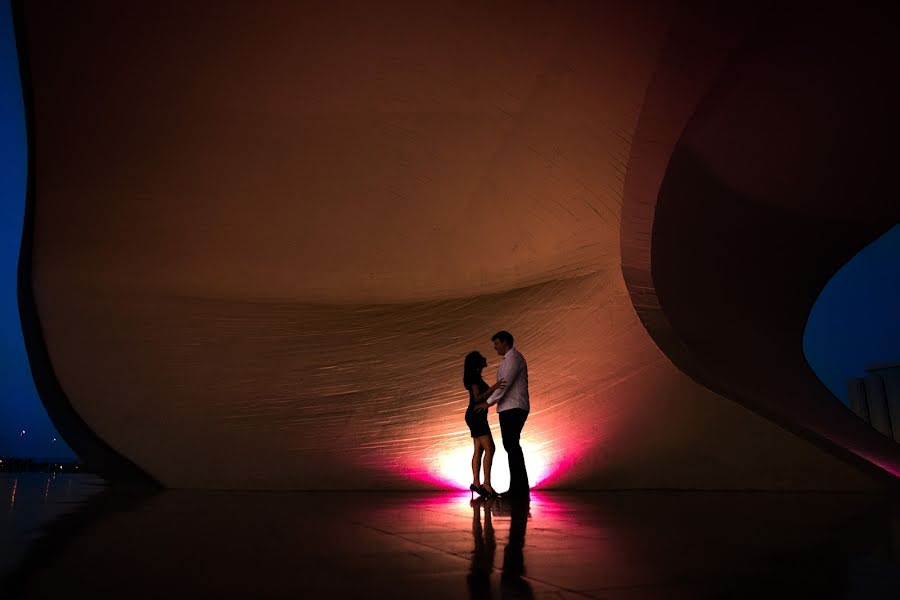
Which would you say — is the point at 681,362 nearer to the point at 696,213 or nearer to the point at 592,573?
the point at 696,213

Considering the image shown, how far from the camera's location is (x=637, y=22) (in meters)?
4.46

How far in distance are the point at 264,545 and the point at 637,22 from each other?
411cm

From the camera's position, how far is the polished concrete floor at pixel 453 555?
112 centimetres

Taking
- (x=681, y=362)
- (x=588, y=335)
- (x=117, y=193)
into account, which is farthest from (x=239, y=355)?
(x=681, y=362)

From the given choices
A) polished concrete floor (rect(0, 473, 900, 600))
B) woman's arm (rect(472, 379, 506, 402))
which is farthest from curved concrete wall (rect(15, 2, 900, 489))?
polished concrete floor (rect(0, 473, 900, 600))

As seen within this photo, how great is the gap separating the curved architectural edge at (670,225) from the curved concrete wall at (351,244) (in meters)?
0.08

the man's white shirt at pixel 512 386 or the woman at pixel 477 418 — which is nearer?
the man's white shirt at pixel 512 386

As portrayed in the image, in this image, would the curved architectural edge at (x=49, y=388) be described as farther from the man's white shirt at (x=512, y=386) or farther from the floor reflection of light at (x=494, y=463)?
the man's white shirt at (x=512, y=386)

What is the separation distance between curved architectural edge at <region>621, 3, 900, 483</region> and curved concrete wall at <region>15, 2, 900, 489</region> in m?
0.08

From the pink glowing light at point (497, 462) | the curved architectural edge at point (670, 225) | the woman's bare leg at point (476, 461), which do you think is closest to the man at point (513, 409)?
the woman's bare leg at point (476, 461)

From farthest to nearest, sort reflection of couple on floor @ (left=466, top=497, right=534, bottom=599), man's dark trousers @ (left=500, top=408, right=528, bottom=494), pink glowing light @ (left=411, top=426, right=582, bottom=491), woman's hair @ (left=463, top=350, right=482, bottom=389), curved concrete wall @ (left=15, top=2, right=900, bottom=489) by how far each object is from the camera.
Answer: pink glowing light @ (left=411, top=426, right=582, bottom=491), curved concrete wall @ (left=15, top=2, right=900, bottom=489), woman's hair @ (left=463, top=350, right=482, bottom=389), man's dark trousers @ (left=500, top=408, right=528, bottom=494), reflection of couple on floor @ (left=466, top=497, right=534, bottom=599)

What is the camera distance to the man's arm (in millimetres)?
3732

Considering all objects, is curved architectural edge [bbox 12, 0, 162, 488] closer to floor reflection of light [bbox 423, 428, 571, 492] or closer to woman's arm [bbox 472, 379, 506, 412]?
floor reflection of light [bbox 423, 428, 571, 492]

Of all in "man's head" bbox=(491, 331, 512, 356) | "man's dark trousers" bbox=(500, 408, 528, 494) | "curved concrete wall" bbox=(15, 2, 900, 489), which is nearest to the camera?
"man's dark trousers" bbox=(500, 408, 528, 494)
